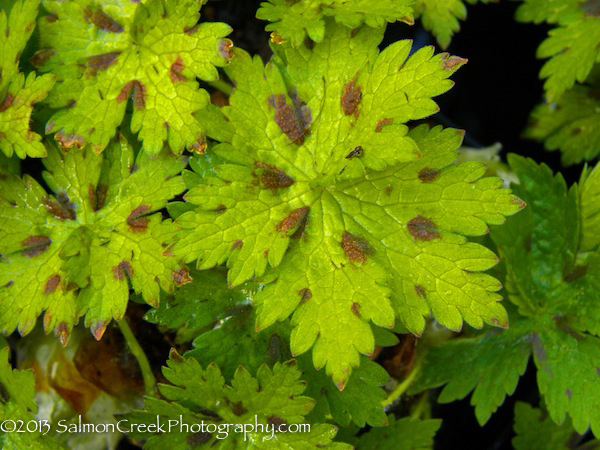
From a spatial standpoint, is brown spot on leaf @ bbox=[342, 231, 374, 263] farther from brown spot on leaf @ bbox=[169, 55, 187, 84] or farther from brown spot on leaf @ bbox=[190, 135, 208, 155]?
brown spot on leaf @ bbox=[169, 55, 187, 84]

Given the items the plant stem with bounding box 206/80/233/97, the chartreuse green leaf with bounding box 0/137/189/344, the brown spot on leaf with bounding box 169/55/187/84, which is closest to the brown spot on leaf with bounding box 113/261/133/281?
the chartreuse green leaf with bounding box 0/137/189/344

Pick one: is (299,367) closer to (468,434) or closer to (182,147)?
(182,147)

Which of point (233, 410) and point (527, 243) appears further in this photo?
point (527, 243)

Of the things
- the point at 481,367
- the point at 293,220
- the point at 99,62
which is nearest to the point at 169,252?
Answer: the point at 293,220

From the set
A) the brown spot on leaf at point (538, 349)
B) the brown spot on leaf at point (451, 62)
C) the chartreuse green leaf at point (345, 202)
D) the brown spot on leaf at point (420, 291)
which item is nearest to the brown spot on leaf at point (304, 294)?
the chartreuse green leaf at point (345, 202)

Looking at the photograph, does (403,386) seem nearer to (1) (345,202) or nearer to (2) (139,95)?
(1) (345,202)

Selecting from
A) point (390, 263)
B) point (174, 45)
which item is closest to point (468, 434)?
point (390, 263)

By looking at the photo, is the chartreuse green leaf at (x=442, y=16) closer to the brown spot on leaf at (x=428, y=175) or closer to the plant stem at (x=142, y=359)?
the brown spot on leaf at (x=428, y=175)
